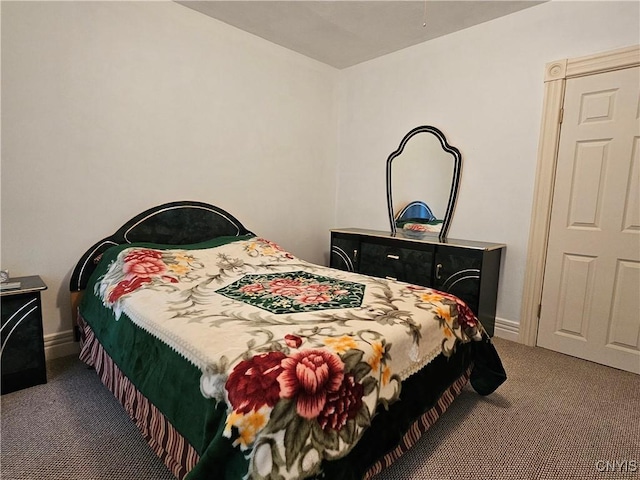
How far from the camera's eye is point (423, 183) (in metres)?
3.22

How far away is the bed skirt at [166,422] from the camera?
1202mm

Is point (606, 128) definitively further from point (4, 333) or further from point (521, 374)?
point (4, 333)

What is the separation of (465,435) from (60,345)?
2.49 metres

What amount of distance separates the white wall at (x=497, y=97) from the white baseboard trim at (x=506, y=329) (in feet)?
0.05

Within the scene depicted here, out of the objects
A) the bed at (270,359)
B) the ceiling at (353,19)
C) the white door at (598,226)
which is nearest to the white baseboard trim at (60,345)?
the bed at (270,359)

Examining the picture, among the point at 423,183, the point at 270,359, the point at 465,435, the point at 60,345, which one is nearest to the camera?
the point at 270,359

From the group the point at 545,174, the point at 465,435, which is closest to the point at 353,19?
the point at 545,174

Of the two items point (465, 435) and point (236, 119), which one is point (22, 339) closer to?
point (236, 119)

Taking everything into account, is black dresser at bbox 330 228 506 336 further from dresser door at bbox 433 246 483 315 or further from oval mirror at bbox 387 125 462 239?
oval mirror at bbox 387 125 462 239

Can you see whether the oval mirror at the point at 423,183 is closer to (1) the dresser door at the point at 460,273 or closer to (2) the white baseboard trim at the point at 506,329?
(1) the dresser door at the point at 460,273

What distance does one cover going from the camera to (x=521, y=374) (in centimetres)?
222

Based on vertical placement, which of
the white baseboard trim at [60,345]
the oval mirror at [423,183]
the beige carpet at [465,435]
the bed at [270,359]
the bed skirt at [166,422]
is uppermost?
the oval mirror at [423,183]

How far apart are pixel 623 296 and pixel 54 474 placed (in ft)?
10.4

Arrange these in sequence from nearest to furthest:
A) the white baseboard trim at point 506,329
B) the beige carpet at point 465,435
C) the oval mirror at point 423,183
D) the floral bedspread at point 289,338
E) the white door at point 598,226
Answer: the floral bedspread at point 289,338
the beige carpet at point 465,435
the white door at point 598,226
the white baseboard trim at point 506,329
the oval mirror at point 423,183
